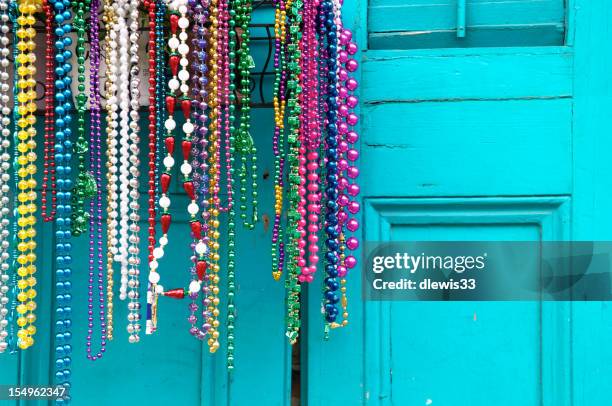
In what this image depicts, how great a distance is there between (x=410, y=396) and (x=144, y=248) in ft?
2.10

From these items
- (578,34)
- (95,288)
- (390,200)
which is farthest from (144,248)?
(578,34)

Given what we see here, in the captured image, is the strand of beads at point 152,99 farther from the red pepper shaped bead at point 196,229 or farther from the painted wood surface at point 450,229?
the painted wood surface at point 450,229

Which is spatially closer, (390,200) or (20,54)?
(20,54)

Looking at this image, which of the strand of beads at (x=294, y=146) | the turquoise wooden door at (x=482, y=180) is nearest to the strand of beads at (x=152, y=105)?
the strand of beads at (x=294, y=146)

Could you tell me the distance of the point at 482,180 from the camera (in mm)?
1173

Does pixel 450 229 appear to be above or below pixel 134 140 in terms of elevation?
below

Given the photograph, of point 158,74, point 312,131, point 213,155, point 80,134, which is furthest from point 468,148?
point 80,134

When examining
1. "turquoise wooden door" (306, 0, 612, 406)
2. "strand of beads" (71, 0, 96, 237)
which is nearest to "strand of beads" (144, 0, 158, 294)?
"strand of beads" (71, 0, 96, 237)

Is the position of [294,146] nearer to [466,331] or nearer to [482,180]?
[482,180]

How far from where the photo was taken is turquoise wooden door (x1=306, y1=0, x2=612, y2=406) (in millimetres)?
1158

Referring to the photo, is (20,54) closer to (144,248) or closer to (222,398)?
(144,248)

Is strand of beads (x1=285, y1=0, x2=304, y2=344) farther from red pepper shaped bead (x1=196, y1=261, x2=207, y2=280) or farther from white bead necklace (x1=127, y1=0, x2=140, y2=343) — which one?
white bead necklace (x1=127, y1=0, x2=140, y2=343)

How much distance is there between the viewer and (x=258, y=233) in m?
1.21

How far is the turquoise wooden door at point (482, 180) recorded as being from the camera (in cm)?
116
